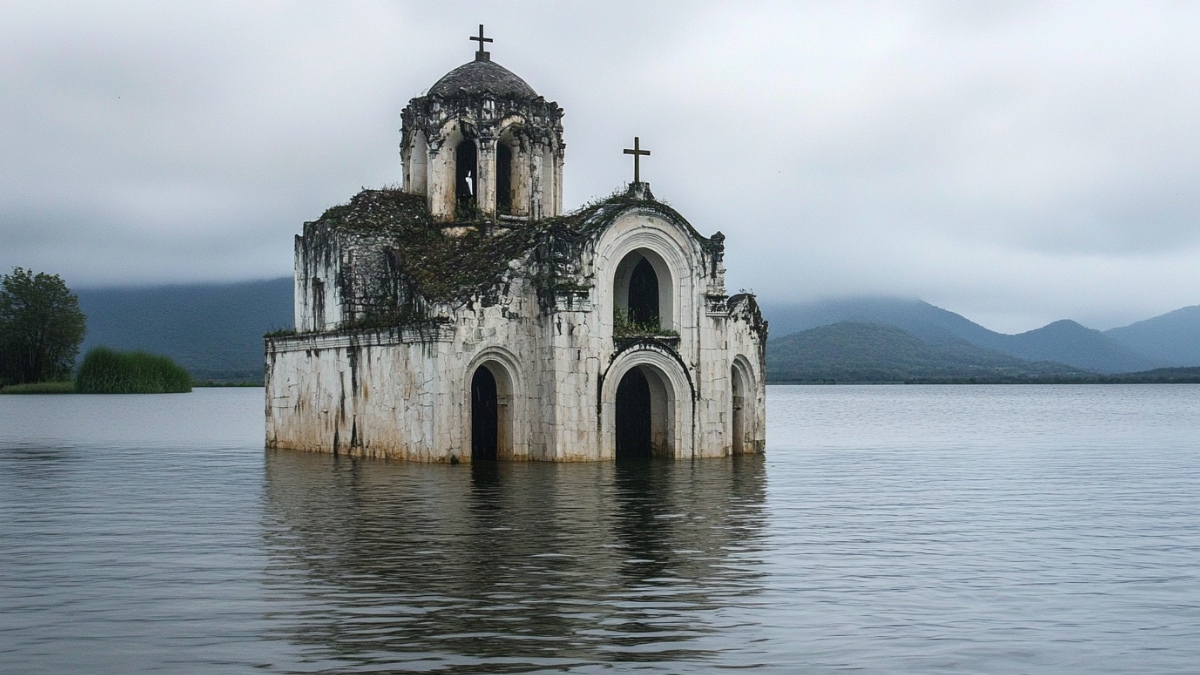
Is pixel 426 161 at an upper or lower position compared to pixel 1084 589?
upper

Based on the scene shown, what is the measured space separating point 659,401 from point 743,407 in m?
3.88

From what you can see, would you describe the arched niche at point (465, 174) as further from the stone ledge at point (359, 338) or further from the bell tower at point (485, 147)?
the stone ledge at point (359, 338)

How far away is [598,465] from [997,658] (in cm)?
2397

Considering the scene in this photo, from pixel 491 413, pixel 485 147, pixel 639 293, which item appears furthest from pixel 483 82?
pixel 491 413

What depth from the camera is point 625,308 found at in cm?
4359

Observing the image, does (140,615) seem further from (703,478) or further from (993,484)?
(993,484)

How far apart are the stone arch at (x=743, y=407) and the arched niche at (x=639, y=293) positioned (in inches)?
127

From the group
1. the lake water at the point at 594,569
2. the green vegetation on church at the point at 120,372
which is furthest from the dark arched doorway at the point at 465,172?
the green vegetation on church at the point at 120,372

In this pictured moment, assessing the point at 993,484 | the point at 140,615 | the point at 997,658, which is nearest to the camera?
the point at 997,658

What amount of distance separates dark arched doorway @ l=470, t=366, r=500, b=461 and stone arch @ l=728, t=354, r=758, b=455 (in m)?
7.59

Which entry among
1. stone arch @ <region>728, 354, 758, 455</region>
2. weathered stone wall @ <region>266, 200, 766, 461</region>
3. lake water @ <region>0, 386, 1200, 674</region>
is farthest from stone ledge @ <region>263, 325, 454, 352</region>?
stone arch @ <region>728, 354, 758, 455</region>

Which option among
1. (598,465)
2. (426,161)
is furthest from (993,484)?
(426,161)

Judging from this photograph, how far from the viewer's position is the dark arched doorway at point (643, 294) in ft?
142

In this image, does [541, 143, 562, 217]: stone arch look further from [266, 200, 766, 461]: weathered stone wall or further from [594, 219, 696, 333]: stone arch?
[266, 200, 766, 461]: weathered stone wall
